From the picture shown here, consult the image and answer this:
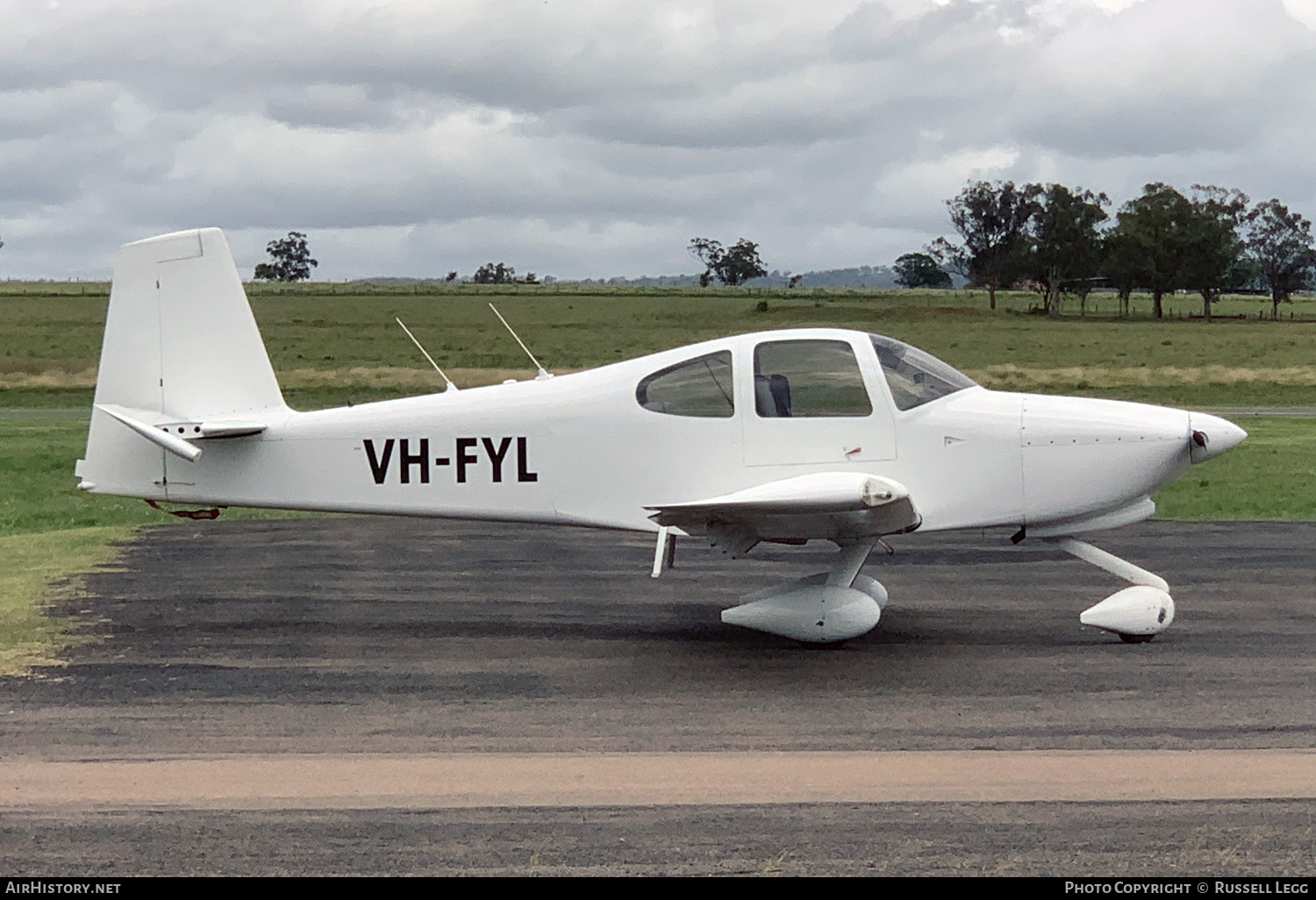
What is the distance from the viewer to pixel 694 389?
393 inches

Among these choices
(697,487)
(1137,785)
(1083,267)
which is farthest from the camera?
(1083,267)

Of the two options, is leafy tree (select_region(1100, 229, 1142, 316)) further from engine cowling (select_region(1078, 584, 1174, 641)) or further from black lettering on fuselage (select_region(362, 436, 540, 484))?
black lettering on fuselage (select_region(362, 436, 540, 484))

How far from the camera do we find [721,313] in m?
91.1

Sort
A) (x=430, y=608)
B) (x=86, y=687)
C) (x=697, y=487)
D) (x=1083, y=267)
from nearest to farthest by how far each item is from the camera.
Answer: (x=86, y=687), (x=697, y=487), (x=430, y=608), (x=1083, y=267)

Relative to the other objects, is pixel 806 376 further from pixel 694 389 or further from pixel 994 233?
pixel 994 233

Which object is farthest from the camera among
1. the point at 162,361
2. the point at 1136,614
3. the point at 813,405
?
the point at 162,361

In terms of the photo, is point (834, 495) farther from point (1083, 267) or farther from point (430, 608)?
point (1083, 267)

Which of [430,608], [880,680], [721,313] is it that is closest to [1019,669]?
[880,680]

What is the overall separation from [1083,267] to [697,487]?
408ft

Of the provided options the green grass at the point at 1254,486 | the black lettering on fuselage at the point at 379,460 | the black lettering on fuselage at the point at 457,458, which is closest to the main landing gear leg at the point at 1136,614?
the black lettering on fuselage at the point at 457,458

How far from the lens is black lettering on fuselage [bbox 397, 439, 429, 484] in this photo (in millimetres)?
10227

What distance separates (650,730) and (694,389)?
114 inches

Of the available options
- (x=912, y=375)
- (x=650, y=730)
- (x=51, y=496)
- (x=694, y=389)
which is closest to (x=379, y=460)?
(x=694, y=389)

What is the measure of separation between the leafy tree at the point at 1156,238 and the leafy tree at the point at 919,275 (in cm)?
2923
